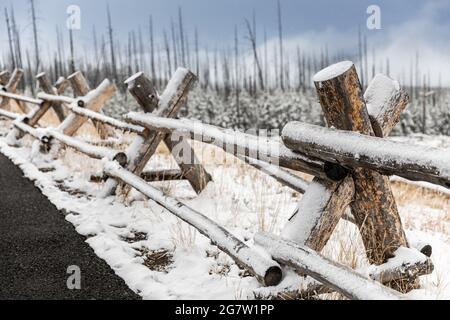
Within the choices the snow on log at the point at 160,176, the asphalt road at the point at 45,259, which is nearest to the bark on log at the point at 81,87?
the snow on log at the point at 160,176

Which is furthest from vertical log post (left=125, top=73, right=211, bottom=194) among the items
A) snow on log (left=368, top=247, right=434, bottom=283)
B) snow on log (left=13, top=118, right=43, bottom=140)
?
snow on log (left=13, top=118, right=43, bottom=140)

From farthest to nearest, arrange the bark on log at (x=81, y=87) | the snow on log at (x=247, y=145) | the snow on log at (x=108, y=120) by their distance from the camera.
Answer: the bark on log at (x=81, y=87) < the snow on log at (x=108, y=120) < the snow on log at (x=247, y=145)

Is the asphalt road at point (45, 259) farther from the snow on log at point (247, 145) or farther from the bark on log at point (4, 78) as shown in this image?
the bark on log at point (4, 78)

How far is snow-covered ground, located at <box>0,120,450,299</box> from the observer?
2.96 metres

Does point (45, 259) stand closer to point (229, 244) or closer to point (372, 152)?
point (229, 244)

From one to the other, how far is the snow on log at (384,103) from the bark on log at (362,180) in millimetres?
124

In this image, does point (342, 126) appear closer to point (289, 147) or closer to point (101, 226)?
point (289, 147)

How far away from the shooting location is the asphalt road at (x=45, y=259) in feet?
9.26

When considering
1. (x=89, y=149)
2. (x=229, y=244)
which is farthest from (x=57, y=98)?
(x=229, y=244)

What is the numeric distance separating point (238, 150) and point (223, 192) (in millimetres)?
2022

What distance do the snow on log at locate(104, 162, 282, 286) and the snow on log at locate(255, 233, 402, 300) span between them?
73 mm

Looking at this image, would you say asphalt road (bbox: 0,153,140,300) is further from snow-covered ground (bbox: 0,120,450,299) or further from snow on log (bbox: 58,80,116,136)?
snow on log (bbox: 58,80,116,136)
